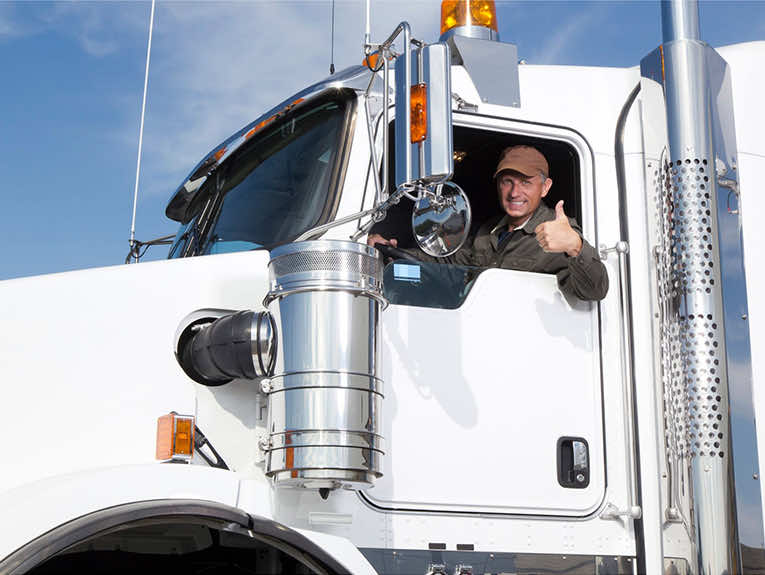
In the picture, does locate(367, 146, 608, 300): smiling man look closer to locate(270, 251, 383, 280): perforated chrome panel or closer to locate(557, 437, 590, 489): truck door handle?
locate(557, 437, 590, 489): truck door handle

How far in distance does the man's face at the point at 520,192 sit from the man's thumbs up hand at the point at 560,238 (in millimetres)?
412

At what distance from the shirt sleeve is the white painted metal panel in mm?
70

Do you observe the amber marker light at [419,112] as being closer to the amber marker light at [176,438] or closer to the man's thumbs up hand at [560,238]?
the man's thumbs up hand at [560,238]

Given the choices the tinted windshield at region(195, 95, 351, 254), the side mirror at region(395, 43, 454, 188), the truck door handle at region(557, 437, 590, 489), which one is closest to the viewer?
the side mirror at region(395, 43, 454, 188)

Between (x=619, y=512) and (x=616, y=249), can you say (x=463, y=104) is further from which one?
(x=619, y=512)

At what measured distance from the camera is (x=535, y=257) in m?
3.39

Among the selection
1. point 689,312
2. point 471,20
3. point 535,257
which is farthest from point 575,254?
point 471,20

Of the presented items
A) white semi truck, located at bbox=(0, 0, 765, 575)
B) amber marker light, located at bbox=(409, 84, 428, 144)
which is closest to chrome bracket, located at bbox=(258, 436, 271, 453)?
white semi truck, located at bbox=(0, 0, 765, 575)

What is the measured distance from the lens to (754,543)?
3080mm

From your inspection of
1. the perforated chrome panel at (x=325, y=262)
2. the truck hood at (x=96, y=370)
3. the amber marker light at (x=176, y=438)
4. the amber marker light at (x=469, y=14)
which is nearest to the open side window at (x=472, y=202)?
the perforated chrome panel at (x=325, y=262)

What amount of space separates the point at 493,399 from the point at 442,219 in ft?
2.26

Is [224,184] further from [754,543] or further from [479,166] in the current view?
[754,543]

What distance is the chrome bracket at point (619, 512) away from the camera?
3152mm

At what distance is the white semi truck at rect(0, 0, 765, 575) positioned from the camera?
2713 millimetres
